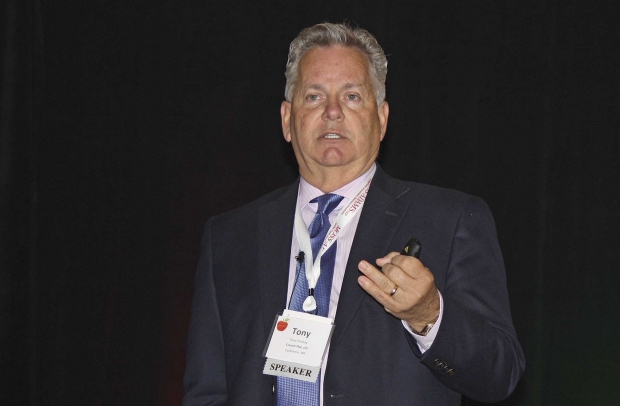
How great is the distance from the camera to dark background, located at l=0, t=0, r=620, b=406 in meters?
3.98

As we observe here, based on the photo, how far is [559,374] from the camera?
13.2ft

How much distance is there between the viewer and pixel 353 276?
6.86 feet

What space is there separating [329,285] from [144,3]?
107 inches

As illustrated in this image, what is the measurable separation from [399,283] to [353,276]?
1.48 feet

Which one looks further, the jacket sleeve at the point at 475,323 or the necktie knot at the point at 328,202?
the necktie knot at the point at 328,202

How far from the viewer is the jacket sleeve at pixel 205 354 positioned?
231 centimetres

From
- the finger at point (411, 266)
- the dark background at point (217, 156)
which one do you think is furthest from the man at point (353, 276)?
the dark background at point (217, 156)

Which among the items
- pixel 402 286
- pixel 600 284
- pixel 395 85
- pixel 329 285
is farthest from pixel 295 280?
pixel 600 284

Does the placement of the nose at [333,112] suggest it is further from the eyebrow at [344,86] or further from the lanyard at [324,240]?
the lanyard at [324,240]

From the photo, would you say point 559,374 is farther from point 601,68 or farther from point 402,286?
→ point 402,286

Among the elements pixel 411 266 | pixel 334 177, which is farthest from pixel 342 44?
pixel 411 266

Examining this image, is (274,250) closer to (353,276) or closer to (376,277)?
(353,276)

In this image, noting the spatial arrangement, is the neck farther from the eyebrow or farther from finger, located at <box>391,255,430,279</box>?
finger, located at <box>391,255,430,279</box>

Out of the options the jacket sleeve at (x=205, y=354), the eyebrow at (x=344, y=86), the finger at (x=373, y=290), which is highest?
the eyebrow at (x=344, y=86)
